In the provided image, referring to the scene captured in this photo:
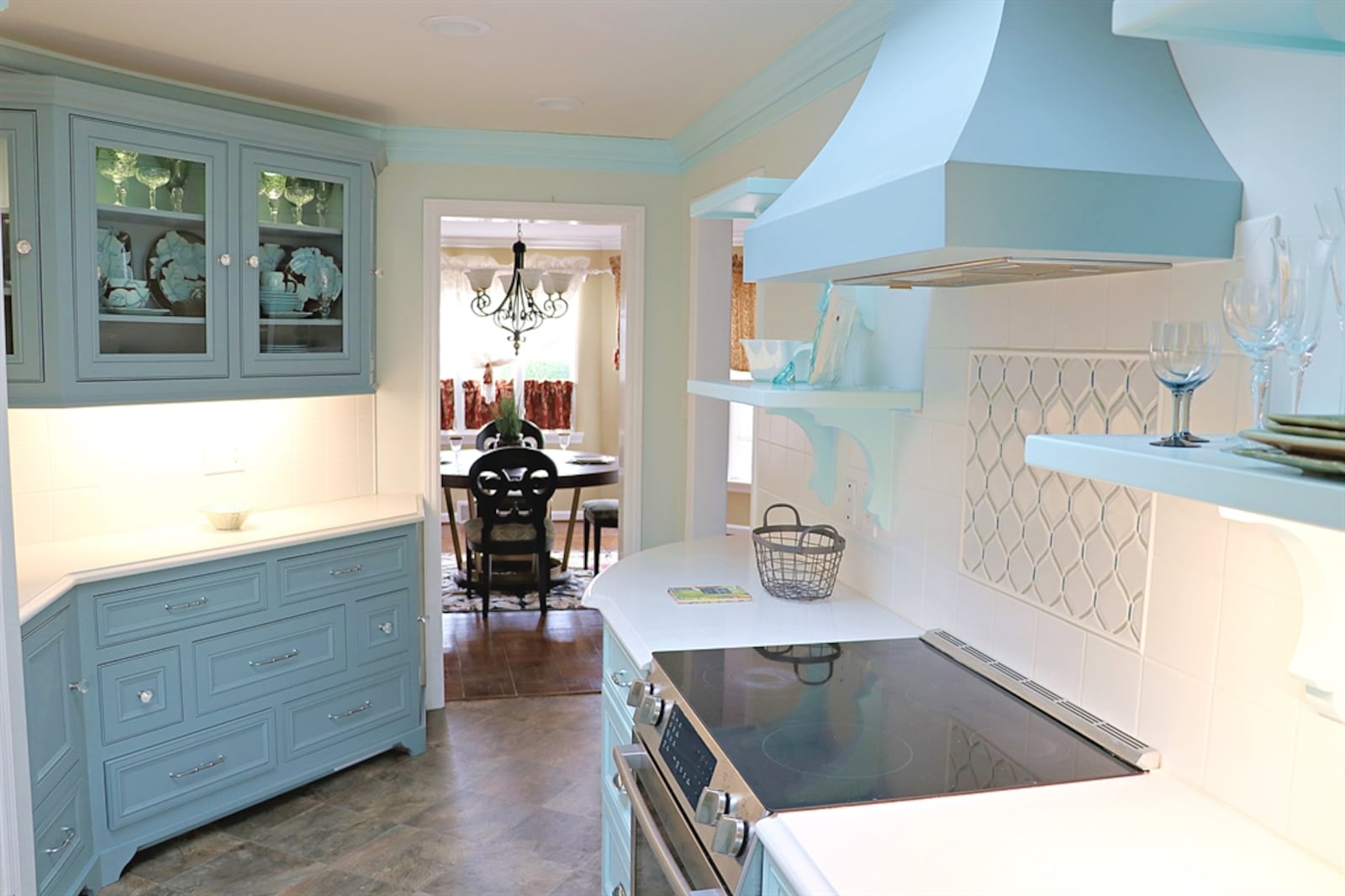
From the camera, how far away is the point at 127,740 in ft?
9.34

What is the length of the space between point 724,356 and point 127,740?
237cm

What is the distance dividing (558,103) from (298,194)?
3.02 feet

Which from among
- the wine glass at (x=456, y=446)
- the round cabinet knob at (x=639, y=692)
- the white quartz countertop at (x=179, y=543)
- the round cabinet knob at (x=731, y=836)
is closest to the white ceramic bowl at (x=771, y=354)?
the round cabinet knob at (x=639, y=692)

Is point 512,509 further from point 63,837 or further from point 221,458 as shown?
point 63,837

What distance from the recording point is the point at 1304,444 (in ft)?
3.00

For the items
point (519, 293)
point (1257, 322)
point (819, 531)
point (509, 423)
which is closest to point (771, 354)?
point (819, 531)

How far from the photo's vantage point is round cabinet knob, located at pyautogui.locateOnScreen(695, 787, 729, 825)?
1462mm

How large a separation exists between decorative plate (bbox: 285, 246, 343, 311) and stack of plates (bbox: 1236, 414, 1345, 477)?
3102 mm

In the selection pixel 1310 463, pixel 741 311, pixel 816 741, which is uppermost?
pixel 741 311

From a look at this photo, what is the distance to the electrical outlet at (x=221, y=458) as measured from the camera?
350 centimetres

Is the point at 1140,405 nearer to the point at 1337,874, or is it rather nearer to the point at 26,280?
the point at 1337,874

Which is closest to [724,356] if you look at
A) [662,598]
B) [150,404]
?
[662,598]

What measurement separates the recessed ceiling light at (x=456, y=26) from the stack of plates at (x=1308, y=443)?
2.19 metres

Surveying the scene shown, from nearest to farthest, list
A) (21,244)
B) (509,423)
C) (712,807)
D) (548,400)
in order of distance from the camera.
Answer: (712,807) < (21,244) < (509,423) < (548,400)
